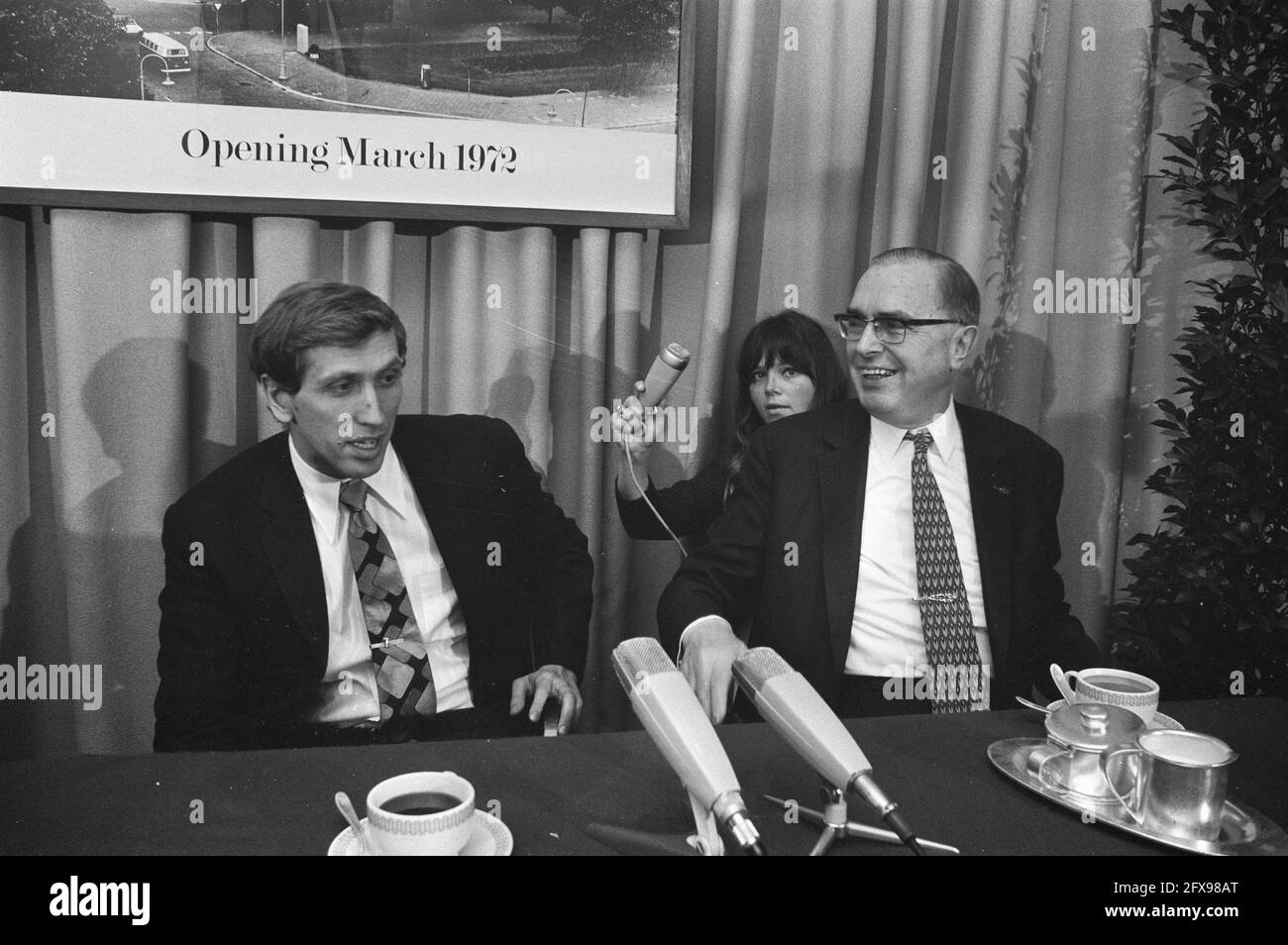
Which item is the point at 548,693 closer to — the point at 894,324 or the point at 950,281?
the point at 894,324

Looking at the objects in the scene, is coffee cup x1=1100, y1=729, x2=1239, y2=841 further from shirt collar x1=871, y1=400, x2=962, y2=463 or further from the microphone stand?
shirt collar x1=871, y1=400, x2=962, y2=463

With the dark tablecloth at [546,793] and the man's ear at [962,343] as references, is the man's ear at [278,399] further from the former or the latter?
the man's ear at [962,343]

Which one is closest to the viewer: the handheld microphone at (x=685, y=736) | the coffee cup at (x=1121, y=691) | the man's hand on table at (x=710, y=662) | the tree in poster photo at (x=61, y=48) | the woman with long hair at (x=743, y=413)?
the handheld microphone at (x=685, y=736)

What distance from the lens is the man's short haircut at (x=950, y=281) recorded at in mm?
1810

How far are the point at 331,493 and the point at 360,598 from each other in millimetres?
199

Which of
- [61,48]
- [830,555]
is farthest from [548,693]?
[61,48]

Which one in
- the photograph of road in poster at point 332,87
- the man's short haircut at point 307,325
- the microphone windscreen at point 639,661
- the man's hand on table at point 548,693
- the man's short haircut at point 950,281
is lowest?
the man's hand on table at point 548,693

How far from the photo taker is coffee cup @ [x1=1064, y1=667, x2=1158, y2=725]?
1.13m

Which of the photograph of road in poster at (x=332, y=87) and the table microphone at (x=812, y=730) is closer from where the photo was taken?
the table microphone at (x=812, y=730)

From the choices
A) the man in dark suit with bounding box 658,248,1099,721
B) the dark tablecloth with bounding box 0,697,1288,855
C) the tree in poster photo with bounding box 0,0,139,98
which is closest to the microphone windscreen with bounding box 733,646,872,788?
the dark tablecloth with bounding box 0,697,1288,855

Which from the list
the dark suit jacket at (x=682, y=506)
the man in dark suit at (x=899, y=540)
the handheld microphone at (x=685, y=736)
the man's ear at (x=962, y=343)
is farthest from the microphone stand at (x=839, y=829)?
the man's ear at (x=962, y=343)

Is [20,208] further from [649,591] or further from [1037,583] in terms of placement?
[1037,583]

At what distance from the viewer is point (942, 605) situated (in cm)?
176
